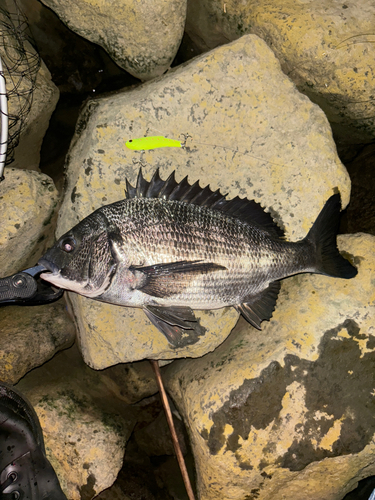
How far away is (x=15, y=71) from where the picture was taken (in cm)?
371

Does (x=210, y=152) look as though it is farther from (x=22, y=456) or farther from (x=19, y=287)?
Answer: (x=22, y=456)

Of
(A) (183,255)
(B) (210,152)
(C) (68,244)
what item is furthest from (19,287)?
(B) (210,152)

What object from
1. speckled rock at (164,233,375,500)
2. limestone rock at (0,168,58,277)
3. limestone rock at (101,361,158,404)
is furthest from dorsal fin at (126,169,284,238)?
limestone rock at (101,361,158,404)

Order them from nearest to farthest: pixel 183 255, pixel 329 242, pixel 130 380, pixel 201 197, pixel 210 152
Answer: pixel 183 255 → pixel 201 197 → pixel 329 242 → pixel 210 152 → pixel 130 380

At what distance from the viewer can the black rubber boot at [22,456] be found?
3.35 m

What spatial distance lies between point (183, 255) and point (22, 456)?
94.8 inches

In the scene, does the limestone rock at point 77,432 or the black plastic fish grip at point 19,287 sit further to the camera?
the limestone rock at point 77,432

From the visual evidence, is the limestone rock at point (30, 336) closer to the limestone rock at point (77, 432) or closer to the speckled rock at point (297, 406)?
the limestone rock at point (77, 432)

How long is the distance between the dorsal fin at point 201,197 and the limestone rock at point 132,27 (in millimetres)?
1589

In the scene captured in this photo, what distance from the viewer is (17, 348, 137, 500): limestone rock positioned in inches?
138

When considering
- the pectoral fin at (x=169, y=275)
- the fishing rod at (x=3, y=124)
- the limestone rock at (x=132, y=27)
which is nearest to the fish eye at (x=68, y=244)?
the pectoral fin at (x=169, y=275)

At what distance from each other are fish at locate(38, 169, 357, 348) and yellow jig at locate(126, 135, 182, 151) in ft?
1.39

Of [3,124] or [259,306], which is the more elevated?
[3,124]

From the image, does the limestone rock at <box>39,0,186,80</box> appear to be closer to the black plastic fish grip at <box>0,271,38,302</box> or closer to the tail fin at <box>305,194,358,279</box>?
the tail fin at <box>305,194,358,279</box>
